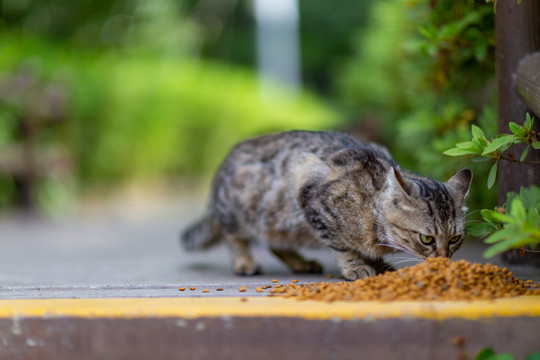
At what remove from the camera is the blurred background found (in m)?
4.17

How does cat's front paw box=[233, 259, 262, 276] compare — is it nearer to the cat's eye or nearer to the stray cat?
the stray cat

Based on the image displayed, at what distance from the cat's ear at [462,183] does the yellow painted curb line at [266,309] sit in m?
0.68

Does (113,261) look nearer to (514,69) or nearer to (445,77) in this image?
(445,77)

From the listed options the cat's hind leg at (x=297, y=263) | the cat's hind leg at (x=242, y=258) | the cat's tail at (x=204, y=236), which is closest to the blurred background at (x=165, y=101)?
the cat's hind leg at (x=297, y=263)

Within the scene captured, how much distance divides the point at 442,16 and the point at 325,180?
1347mm

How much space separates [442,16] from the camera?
3.85m

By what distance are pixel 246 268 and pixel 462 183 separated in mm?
1237

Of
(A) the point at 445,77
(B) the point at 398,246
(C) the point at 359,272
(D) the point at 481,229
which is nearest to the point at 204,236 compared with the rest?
(C) the point at 359,272

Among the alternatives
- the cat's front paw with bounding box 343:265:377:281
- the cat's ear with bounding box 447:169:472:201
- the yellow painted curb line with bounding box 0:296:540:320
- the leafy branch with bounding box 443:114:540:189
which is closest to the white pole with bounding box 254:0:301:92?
the cat's front paw with bounding box 343:265:377:281

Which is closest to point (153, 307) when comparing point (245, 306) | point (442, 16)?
point (245, 306)

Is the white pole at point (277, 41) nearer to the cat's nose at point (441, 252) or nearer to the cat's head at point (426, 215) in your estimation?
the cat's head at point (426, 215)

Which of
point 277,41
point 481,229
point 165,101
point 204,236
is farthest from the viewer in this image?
point 277,41

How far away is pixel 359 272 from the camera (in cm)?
307

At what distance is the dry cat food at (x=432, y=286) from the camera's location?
2.25m
